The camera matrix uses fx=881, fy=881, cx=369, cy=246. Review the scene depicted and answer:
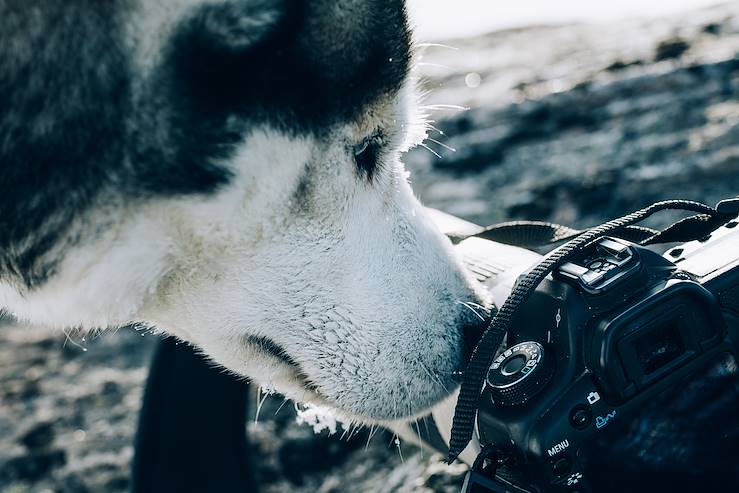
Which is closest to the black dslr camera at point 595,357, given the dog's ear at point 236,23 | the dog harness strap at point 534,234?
the dog harness strap at point 534,234

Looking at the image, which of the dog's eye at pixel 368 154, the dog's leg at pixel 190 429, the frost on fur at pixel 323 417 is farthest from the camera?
the dog's leg at pixel 190 429

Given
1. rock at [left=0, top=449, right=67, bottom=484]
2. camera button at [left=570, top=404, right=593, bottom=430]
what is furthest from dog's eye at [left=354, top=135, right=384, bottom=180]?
rock at [left=0, top=449, right=67, bottom=484]

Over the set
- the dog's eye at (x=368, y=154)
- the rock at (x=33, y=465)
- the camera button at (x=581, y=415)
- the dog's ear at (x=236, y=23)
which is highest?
the dog's ear at (x=236, y=23)

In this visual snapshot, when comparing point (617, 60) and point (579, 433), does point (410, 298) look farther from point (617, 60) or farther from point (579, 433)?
point (617, 60)

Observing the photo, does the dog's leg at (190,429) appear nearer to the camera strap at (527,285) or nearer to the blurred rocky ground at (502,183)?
the blurred rocky ground at (502,183)

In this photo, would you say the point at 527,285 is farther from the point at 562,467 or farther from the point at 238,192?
the point at 238,192

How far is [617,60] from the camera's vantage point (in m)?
3.00

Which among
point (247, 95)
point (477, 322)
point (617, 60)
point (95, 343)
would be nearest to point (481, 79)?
point (617, 60)

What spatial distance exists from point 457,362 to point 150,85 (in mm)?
615

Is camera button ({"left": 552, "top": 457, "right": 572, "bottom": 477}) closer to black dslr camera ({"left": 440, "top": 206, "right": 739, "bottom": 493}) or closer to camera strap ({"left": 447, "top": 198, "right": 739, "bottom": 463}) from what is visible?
black dslr camera ({"left": 440, "top": 206, "right": 739, "bottom": 493})

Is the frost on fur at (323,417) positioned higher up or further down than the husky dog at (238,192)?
further down

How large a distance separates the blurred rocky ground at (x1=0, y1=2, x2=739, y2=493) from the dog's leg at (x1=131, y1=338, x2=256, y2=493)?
0.39 feet

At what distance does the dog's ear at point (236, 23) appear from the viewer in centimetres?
102

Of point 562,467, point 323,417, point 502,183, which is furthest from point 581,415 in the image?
point 502,183
